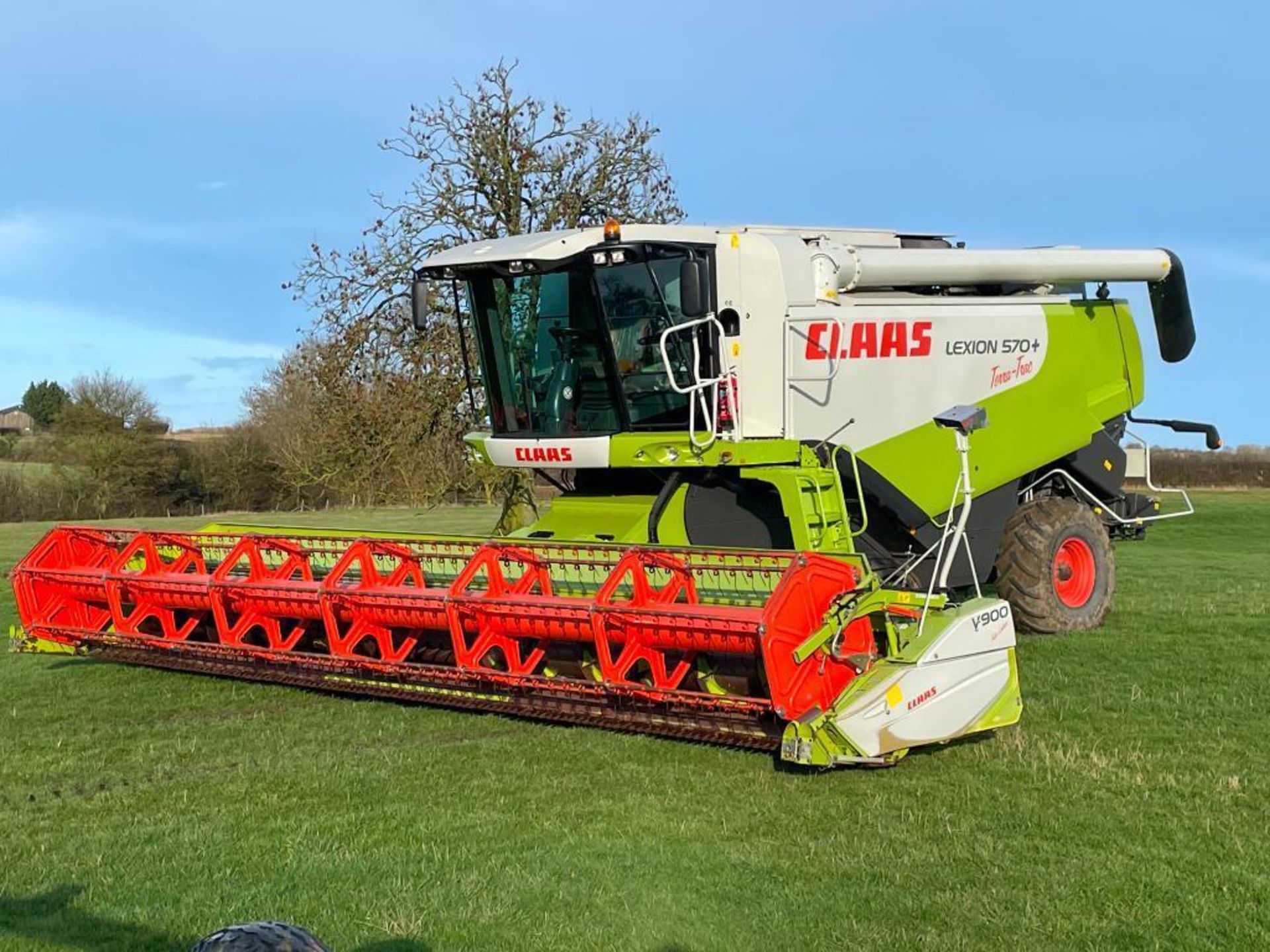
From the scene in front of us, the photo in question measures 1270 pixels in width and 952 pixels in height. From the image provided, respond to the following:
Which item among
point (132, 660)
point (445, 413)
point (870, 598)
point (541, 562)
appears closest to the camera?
point (870, 598)

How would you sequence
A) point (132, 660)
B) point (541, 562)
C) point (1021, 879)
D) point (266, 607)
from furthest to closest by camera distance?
point (132, 660) → point (266, 607) → point (541, 562) → point (1021, 879)

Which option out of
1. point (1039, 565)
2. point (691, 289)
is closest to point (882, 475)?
point (1039, 565)

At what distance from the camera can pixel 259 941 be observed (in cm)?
194

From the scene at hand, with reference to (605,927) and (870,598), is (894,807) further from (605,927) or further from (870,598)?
(605,927)

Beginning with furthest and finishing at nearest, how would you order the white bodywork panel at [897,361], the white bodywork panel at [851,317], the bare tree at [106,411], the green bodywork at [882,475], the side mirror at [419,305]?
the bare tree at [106,411]
the side mirror at [419,305]
the white bodywork panel at [897,361]
the white bodywork panel at [851,317]
the green bodywork at [882,475]

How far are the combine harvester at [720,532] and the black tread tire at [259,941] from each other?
3.82 meters

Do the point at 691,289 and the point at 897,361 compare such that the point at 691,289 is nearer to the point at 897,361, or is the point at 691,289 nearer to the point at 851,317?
the point at 851,317

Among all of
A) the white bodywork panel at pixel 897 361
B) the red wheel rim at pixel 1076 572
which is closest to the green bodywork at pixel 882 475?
the white bodywork panel at pixel 897 361

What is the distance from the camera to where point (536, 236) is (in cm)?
857

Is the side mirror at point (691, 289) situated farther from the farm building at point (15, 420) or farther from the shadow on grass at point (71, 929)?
the farm building at point (15, 420)

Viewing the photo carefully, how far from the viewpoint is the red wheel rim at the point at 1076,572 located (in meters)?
10.7

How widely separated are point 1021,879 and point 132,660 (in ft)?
20.1

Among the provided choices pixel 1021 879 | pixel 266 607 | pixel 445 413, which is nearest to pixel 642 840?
pixel 1021 879

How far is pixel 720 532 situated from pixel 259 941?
668 centimetres
